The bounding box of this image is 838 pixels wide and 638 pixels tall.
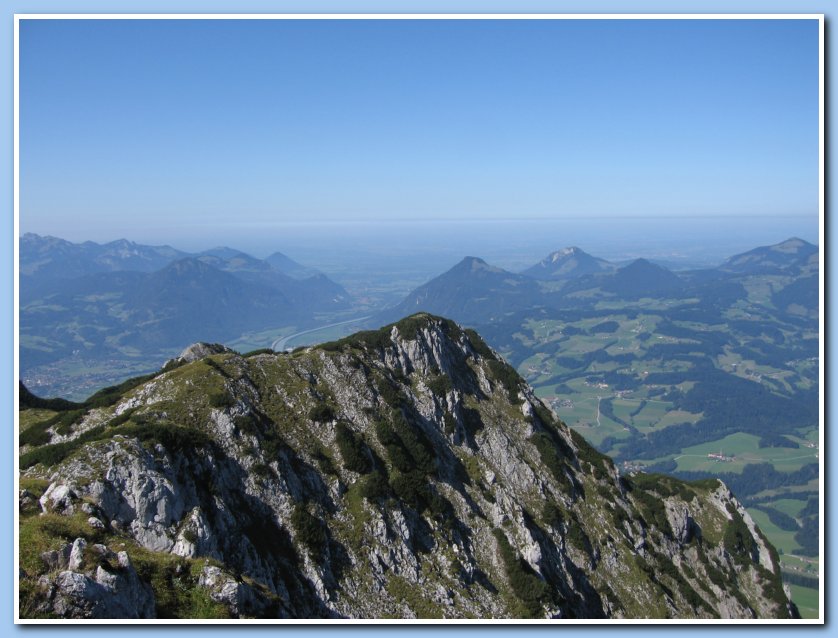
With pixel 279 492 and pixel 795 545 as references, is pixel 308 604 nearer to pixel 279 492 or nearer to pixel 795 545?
pixel 279 492

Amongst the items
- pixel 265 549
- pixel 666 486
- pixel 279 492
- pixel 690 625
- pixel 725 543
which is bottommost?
pixel 725 543

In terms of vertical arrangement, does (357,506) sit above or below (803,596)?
above

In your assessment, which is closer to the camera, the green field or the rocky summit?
the rocky summit

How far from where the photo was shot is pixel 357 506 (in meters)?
51.4

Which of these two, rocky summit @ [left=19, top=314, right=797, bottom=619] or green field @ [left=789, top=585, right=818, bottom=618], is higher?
rocky summit @ [left=19, top=314, right=797, bottom=619]

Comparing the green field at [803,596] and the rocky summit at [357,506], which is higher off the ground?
the rocky summit at [357,506]

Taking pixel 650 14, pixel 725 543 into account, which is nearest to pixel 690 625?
pixel 650 14

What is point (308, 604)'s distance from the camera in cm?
4238

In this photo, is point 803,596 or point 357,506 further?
point 803,596

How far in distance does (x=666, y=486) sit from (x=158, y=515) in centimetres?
8191

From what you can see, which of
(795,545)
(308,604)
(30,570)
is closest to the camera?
(30,570)

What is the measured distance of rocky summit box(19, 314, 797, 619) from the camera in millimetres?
30359

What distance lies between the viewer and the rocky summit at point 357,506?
99.6 feet

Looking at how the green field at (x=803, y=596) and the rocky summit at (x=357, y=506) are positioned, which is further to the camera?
the green field at (x=803, y=596)
